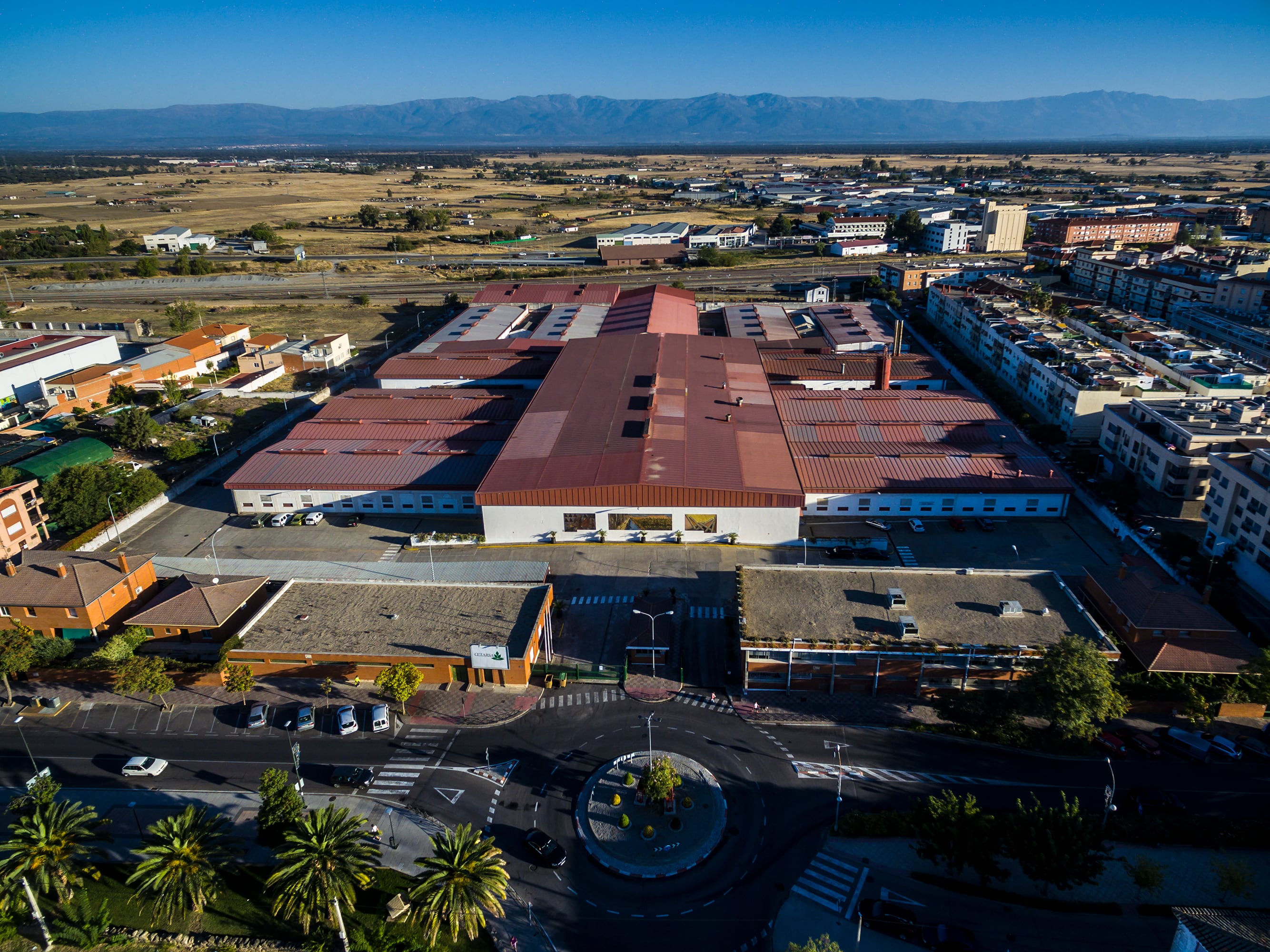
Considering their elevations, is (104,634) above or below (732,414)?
below

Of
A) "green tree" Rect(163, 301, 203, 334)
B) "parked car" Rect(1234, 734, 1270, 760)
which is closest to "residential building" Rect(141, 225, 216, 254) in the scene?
"green tree" Rect(163, 301, 203, 334)

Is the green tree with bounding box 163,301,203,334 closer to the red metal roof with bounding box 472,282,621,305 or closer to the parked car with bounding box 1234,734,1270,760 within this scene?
the red metal roof with bounding box 472,282,621,305

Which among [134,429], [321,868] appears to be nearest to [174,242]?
[134,429]

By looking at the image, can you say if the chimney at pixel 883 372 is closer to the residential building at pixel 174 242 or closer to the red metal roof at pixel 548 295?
the red metal roof at pixel 548 295

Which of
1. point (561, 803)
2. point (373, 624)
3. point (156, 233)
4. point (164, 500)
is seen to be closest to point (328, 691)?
point (373, 624)

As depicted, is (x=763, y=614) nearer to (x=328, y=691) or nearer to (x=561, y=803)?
(x=561, y=803)

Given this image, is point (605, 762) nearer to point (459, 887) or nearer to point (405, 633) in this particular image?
point (459, 887)

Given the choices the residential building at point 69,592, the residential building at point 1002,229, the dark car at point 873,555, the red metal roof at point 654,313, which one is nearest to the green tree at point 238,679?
the residential building at point 69,592
